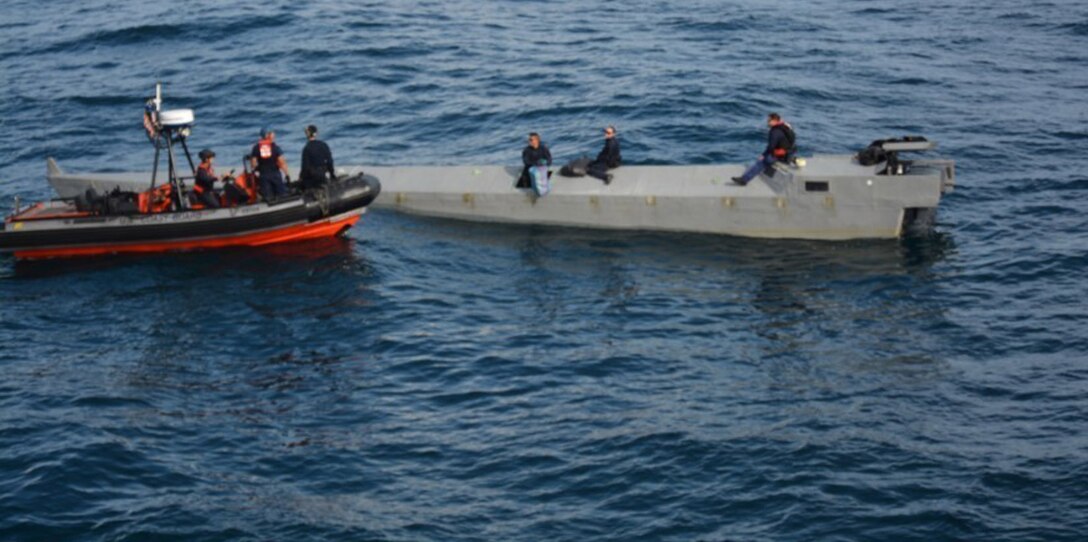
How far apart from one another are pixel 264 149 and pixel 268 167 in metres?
0.48

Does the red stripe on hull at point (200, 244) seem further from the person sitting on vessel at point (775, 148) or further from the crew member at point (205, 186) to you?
the person sitting on vessel at point (775, 148)

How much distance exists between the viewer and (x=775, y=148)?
3030cm

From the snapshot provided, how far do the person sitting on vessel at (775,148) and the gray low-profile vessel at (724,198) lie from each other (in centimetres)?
20

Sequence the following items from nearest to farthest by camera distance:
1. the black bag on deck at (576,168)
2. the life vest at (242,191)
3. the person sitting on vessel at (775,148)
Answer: the life vest at (242,191)
the person sitting on vessel at (775,148)
the black bag on deck at (576,168)

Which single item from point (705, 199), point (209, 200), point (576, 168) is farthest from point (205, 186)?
point (705, 199)

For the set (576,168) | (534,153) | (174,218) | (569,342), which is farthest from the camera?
(576,168)

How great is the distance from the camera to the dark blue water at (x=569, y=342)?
19.4 m

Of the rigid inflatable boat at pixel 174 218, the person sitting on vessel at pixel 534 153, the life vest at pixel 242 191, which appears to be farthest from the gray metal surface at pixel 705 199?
the life vest at pixel 242 191

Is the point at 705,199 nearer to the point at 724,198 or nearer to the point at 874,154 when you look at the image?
the point at 724,198

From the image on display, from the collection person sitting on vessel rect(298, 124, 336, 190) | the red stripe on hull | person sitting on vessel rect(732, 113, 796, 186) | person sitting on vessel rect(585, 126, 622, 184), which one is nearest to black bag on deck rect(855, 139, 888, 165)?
person sitting on vessel rect(732, 113, 796, 186)

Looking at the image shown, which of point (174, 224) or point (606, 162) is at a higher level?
point (606, 162)

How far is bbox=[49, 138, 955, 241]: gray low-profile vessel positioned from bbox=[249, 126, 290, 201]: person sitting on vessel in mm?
4002

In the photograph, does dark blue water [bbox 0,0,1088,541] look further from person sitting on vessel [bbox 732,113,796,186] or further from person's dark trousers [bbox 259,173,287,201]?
person sitting on vessel [bbox 732,113,796,186]

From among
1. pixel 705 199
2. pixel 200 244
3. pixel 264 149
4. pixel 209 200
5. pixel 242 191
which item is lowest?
pixel 200 244
